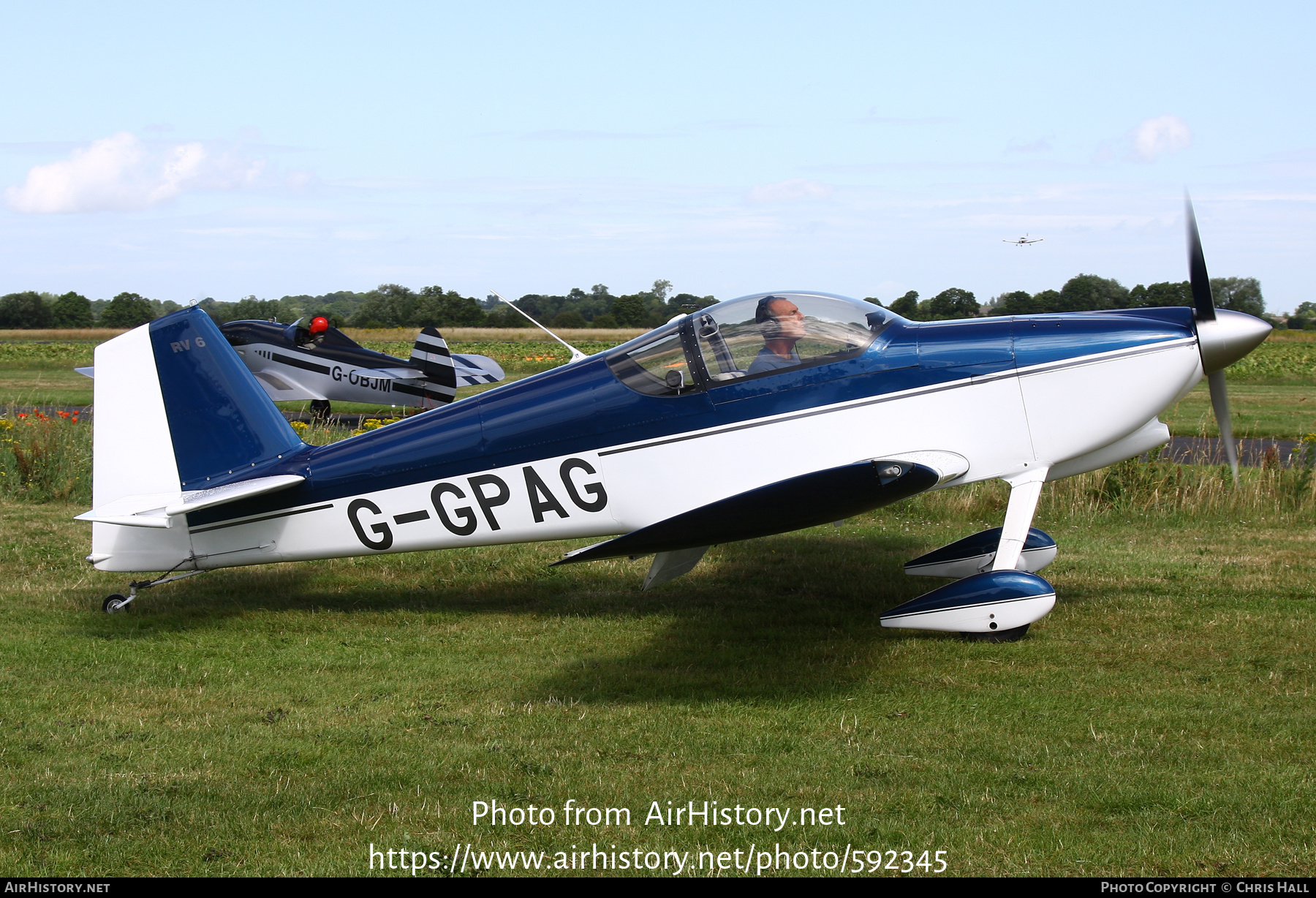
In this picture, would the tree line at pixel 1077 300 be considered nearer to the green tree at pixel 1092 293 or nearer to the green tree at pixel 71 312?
the green tree at pixel 1092 293

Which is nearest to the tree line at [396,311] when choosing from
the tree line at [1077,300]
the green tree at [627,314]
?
the green tree at [627,314]

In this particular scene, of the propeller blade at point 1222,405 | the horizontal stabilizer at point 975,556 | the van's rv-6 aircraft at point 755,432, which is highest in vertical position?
the van's rv-6 aircraft at point 755,432

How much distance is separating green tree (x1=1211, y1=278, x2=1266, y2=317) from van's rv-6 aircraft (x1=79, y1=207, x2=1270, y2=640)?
36.2 feet

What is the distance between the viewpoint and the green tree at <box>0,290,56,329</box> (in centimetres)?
6259

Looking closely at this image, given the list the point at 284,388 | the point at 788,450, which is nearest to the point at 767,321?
the point at 788,450

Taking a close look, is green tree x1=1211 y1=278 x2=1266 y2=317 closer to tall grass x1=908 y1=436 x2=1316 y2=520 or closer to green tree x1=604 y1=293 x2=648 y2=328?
tall grass x1=908 y1=436 x2=1316 y2=520

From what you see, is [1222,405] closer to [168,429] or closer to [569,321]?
[168,429]

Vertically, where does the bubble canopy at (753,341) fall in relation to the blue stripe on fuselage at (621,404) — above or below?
above

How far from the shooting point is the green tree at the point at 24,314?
62594 millimetres

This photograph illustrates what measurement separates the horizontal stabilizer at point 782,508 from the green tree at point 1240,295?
12.5m

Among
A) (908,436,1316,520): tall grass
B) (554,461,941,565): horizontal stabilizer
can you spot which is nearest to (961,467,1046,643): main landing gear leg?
(554,461,941,565): horizontal stabilizer

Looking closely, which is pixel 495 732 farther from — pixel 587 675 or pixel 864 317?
pixel 864 317
